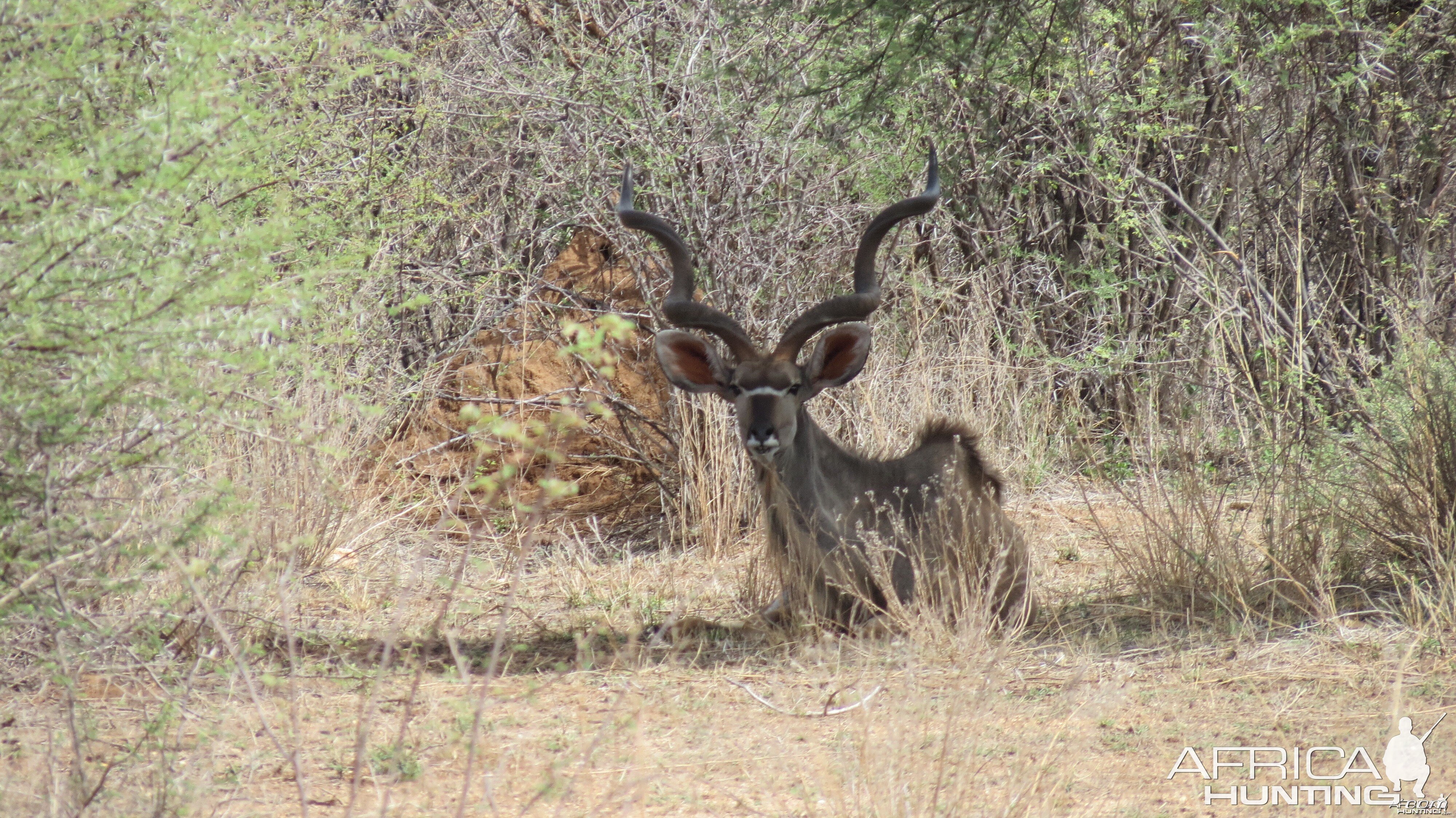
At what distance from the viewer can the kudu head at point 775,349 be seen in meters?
5.66

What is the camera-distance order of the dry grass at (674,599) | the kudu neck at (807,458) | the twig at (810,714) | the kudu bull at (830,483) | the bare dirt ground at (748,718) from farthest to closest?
the kudu neck at (807,458)
the kudu bull at (830,483)
the twig at (810,714)
the dry grass at (674,599)
the bare dirt ground at (748,718)

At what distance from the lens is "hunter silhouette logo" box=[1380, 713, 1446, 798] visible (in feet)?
12.9

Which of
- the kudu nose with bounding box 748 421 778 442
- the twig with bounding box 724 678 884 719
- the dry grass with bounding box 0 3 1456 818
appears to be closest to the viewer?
the dry grass with bounding box 0 3 1456 818

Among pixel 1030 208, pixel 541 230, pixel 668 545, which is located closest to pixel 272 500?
pixel 668 545

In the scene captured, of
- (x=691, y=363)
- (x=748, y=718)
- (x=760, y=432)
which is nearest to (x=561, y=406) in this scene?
(x=691, y=363)

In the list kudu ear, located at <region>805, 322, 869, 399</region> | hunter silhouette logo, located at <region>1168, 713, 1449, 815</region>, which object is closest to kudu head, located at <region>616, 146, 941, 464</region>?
kudu ear, located at <region>805, 322, 869, 399</region>

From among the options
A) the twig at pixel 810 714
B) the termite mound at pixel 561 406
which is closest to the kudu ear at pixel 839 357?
the twig at pixel 810 714

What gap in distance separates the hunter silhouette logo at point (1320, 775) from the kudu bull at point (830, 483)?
1393mm

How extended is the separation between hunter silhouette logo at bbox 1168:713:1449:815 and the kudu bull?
1.39 meters

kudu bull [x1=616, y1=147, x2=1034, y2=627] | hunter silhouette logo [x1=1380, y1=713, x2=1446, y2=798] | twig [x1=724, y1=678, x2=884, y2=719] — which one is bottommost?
twig [x1=724, y1=678, x2=884, y2=719]

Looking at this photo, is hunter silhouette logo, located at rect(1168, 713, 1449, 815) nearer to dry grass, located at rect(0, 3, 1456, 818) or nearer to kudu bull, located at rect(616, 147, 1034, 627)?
dry grass, located at rect(0, 3, 1456, 818)

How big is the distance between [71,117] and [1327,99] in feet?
22.7

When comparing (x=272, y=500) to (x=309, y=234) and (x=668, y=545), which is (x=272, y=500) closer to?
(x=309, y=234)

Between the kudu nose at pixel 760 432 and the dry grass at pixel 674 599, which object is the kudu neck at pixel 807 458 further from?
the dry grass at pixel 674 599
